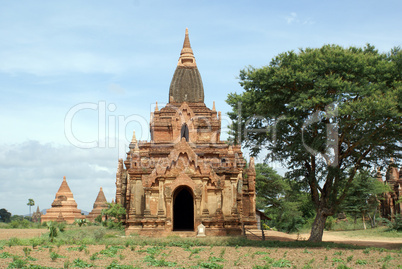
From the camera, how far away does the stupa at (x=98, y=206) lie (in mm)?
51844

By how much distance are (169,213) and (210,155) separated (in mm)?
5175

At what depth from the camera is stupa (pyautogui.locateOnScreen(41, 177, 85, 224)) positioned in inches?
1966

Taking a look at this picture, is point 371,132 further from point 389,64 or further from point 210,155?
point 210,155

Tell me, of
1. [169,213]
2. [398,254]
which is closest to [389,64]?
[398,254]

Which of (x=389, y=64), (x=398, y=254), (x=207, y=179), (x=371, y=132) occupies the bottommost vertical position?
(x=398, y=254)

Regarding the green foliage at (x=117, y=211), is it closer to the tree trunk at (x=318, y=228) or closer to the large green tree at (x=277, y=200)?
the tree trunk at (x=318, y=228)

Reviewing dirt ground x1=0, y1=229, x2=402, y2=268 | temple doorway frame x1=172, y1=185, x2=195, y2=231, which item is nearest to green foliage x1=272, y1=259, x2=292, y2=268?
dirt ground x1=0, y1=229, x2=402, y2=268

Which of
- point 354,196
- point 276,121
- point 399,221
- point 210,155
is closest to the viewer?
point 276,121

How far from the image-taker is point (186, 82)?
118 ft

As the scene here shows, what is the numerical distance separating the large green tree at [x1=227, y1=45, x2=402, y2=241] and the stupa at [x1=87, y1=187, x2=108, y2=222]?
3044cm

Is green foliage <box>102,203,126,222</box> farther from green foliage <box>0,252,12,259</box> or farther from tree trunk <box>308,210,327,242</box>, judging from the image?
green foliage <box>0,252,12,259</box>

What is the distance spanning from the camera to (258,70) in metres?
24.5

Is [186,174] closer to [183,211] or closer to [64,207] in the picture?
[183,211]

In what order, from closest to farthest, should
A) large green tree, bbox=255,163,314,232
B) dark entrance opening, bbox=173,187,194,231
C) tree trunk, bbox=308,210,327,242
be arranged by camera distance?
tree trunk, bbox=308,210,327,242 → dark entrance opening, bbox=173,187,194,231 → large green tree, bbox=255,163,314,232
